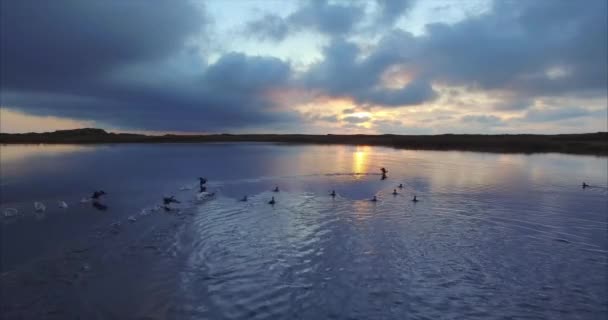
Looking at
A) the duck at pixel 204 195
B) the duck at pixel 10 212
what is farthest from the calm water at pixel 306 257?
the duck at pixel 204 195

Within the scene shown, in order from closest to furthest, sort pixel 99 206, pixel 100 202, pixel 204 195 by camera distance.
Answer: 1. pixel 99 206
2. pixel 100 202
3. pixel 204 195

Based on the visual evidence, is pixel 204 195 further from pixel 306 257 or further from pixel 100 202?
pixel 306 257

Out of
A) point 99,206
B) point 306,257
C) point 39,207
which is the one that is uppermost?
point 39,207

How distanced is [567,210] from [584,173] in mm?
19700

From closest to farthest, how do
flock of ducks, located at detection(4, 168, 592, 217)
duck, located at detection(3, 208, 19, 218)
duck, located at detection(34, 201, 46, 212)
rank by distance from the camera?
1. duck, located at detection(3, 208, 19, 218)
2. flock of ducks, located at detection(4, 168, 592, 217)
3. duck, located at detection(34, 201, 46, 212)

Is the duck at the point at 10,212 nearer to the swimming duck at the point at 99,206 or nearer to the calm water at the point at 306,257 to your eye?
the calm water at the point at 306,257

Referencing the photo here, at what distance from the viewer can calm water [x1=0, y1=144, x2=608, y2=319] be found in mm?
7758

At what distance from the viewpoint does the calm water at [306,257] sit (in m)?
7.76

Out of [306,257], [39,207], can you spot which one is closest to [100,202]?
[39,207]

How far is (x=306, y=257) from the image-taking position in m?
10.6

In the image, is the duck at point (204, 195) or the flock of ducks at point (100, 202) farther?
the duck at point (204, 195)

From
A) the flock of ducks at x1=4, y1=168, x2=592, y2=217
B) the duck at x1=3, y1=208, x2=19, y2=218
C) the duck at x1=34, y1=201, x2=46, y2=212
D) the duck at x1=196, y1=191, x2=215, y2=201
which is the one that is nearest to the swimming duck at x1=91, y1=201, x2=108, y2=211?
the flock of ducks at x1=4, y1=168, x2=592, y2=217

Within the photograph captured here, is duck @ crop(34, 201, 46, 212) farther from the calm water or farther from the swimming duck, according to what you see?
the swimming duck

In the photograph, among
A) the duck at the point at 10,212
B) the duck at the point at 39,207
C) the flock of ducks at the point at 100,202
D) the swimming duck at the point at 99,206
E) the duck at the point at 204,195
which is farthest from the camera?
the duck at the point at 204,195
